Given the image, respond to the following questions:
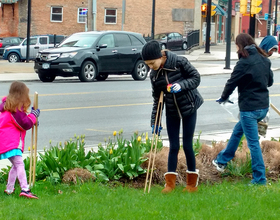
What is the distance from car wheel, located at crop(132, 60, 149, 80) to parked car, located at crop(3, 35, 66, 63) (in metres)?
13.9

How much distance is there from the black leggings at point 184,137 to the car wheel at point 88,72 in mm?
14640

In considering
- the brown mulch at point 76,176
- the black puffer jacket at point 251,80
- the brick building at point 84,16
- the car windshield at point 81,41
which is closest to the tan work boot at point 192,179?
the black puffer jacket at point 251,80

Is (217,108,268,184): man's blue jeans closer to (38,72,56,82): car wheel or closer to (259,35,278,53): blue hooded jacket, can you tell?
(259,35,278,53): blue hooded jacket

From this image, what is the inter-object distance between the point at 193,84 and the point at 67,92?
1167 centimetres

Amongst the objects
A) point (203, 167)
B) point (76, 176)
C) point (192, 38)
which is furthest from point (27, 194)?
point (192, 38)

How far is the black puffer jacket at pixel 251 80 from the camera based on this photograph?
21.4ft

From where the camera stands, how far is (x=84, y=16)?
165 feet

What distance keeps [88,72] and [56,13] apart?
30.0 meters

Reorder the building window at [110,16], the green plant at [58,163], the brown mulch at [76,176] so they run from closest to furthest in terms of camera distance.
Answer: the brown mulch at [76,176] < the green plant at [58,163] < the building window at [110,16]

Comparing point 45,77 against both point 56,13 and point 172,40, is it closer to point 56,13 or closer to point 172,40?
point 172,40

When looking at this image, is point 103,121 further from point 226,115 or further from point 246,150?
point 246,150

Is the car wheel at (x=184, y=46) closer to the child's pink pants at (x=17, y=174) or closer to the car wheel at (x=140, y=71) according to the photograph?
the car wheel at (x=140, y=71)

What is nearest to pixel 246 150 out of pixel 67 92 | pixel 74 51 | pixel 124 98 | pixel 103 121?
pixel 103 121

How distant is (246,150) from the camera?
7785 millimetres
